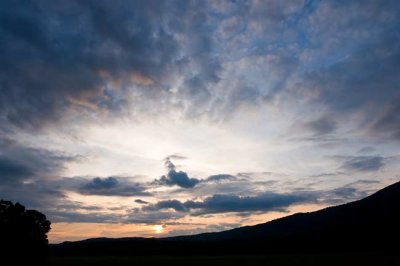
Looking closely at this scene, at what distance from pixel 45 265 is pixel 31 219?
11.9 metres

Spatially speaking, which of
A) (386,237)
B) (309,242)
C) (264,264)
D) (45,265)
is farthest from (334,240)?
(45,265)

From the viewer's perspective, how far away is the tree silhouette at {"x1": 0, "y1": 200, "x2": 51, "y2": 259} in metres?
88.1

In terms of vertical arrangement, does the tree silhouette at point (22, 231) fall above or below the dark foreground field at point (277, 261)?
above

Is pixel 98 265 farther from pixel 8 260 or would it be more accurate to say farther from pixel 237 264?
pixel 237 264

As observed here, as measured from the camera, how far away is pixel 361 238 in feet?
590

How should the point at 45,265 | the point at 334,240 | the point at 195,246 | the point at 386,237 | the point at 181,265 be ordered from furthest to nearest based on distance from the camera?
1. the point at 195,246
2. the point at 334,240
3. the point at 386,237
4. the point at 181,265
5. the point at 45,265

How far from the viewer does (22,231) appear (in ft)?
296

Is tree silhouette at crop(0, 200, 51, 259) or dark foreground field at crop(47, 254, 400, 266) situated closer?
tree silhouette at crop(0, 200, 51, 259)

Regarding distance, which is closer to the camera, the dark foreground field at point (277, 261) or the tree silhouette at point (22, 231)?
the tree silhouette at point (22, 231)

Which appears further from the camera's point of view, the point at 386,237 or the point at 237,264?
the point at 386,237

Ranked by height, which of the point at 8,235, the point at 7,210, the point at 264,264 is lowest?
the point at 264,264

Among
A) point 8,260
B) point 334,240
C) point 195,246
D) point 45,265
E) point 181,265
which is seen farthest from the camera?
point 195,246

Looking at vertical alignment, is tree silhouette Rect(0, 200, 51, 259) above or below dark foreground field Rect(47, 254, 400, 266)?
above

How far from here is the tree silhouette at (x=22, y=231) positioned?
289 feet
